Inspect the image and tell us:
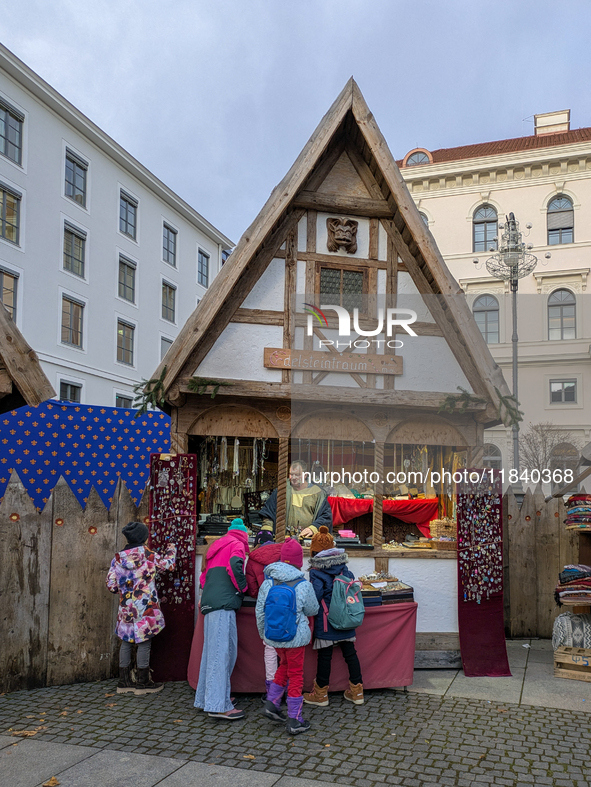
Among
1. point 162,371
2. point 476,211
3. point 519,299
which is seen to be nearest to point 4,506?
point 162,371

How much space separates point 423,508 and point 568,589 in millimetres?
2745

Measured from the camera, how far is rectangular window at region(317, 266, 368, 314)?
901 cm

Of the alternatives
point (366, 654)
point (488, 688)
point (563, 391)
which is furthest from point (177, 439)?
point (563, 391)

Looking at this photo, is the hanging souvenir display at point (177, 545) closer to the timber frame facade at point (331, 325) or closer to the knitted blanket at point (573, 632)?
the timber frame facade at point (331, 325)

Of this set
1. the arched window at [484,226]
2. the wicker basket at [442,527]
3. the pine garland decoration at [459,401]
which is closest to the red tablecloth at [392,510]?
the wicker basket at [442,527]

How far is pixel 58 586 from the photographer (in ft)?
23.4

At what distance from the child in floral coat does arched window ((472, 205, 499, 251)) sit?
33.5 meters

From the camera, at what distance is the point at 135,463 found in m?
8.81

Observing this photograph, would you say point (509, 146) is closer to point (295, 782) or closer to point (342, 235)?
point (342, 235)

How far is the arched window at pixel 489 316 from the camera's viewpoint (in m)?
35.0

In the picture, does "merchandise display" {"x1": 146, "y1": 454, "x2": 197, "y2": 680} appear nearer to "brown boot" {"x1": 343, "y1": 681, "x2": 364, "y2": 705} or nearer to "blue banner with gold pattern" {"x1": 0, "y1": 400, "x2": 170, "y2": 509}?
"blue banner with gold pattern" {"x1": 0, "y1": 400, "x2": 170, "y2": 509}

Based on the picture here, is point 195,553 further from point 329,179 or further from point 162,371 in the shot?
point 329,179

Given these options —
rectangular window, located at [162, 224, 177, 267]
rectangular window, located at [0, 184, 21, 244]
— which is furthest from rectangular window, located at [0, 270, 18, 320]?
rectangular window, located at [162, 224, 177, 267]

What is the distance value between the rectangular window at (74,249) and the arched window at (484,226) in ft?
69.8
